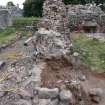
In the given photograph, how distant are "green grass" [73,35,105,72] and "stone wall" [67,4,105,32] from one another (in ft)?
12.7

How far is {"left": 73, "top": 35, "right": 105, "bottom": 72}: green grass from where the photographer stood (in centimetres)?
1579

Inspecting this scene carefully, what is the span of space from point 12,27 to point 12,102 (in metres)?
24.0

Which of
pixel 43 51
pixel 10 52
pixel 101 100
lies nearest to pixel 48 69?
pixel 43 51

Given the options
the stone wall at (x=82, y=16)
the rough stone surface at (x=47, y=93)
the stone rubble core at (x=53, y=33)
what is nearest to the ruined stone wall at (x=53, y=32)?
the stone rubble core at (x=53, y=33)

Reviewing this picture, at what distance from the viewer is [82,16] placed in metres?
26.3

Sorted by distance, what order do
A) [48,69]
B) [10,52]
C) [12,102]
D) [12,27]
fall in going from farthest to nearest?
[12,27] < [10,52] < [48,69] < [12,102]

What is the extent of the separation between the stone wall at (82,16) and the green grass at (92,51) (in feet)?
12.7

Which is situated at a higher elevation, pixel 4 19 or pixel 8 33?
pixel 4 19

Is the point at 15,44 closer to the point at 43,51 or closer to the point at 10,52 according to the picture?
the point at 10,52

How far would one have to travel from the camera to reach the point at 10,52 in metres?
22.2

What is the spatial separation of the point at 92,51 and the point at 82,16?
8.55 metres

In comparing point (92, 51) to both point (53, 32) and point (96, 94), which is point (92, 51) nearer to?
point (53, 32)

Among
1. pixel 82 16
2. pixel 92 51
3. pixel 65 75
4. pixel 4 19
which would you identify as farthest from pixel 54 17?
pixel 4 19

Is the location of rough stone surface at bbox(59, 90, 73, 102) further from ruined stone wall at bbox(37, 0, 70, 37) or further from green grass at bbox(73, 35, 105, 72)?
ruined stone wall at bbox(37, 0, 70, 37)
